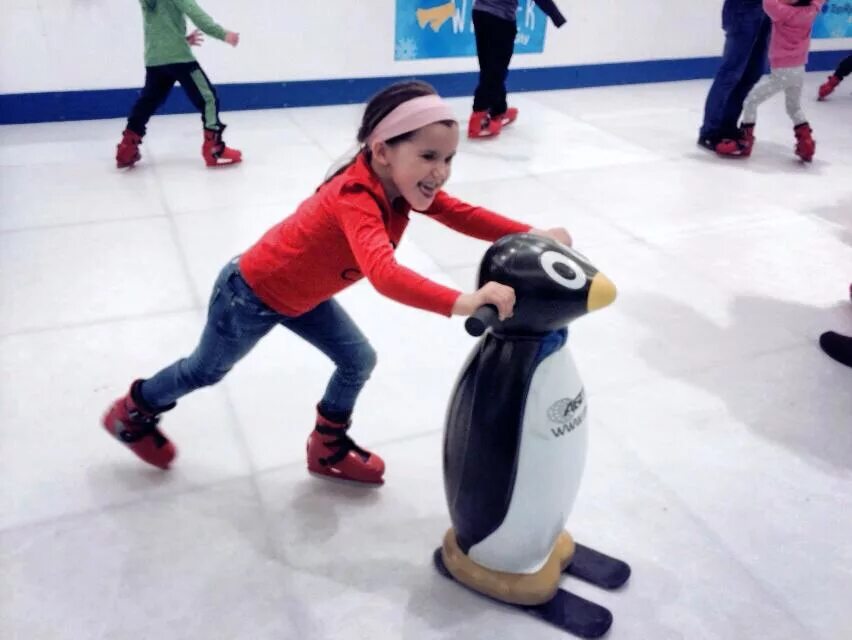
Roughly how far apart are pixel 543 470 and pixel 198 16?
2875mm

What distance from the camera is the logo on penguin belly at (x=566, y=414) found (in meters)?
1.25

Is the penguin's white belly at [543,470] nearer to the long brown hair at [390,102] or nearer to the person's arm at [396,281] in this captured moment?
the person's arm at [396,281]

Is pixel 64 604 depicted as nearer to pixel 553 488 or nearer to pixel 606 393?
pixel 553 488

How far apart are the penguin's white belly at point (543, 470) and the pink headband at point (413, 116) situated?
0.44 metres

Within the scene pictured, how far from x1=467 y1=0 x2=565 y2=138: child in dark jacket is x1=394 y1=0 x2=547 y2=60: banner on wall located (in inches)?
34.6

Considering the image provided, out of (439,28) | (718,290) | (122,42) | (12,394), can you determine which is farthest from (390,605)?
(439,28)

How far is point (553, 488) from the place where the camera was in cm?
132

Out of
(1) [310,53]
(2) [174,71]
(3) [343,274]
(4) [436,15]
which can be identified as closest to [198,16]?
(2) [174,71]

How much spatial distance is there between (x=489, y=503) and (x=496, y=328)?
0.33 meters

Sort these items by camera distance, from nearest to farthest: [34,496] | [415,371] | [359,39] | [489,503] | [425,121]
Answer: [425,121], [489,503], [34,496], [415,371], [359,39]

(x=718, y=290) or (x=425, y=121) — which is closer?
(x=425, y=121)

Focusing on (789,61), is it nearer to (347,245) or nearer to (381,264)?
(347,245)

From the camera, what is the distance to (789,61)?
12.2ft

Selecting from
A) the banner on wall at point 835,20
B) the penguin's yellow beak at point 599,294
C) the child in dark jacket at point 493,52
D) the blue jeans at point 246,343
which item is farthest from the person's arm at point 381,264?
the banner on wall at point 835,20
